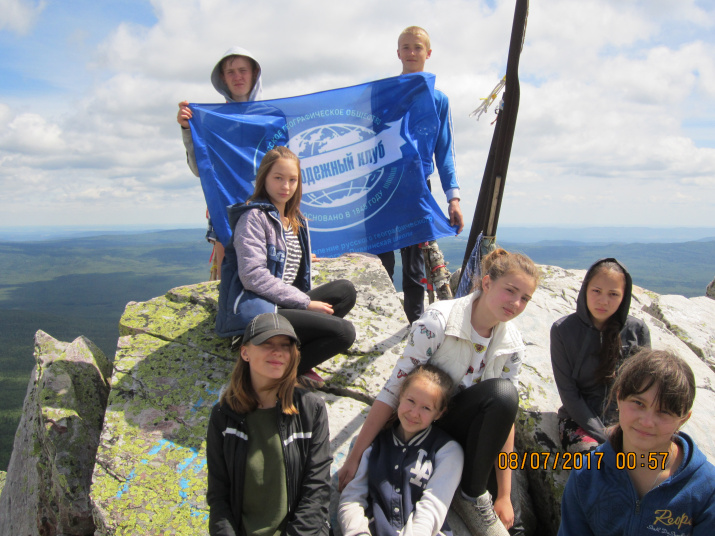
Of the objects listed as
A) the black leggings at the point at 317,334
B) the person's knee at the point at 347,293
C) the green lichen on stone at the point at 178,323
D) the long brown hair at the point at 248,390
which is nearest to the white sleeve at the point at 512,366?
the black leggings at the point at 317,334

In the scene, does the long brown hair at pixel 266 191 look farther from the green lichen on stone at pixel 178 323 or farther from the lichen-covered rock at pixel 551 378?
the lichen-covered rock at pixel 551 378

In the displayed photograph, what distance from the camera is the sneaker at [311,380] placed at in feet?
16.3

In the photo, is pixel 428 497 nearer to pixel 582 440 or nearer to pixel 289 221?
pixel 582 440

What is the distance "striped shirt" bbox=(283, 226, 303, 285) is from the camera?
4707 mm

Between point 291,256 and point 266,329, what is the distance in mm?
1430

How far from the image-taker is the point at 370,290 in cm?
686

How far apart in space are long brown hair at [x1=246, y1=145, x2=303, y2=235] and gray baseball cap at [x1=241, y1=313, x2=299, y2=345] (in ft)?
4.70

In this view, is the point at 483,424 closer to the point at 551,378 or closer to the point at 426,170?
the point at 551,378

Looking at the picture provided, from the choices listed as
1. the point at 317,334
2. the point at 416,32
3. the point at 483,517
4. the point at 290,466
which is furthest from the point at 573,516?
the point at 416,32

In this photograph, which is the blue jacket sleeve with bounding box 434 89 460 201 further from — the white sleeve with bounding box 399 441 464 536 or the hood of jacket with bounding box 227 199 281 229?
the white sleeve with bounding box 399 441 464 536

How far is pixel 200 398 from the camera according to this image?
476 centimetres

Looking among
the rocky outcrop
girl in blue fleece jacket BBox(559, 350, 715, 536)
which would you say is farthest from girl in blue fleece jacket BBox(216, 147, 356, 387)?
girl in blue fleece jacket BBox(559, 350, 715, 536)

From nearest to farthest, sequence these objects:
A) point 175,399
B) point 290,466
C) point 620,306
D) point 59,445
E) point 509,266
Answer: point 290,466 < point 509,266 < point 620,306 < point 59,445 < point 175,399

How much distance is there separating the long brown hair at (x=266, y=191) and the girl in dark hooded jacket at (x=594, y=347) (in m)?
2.77
